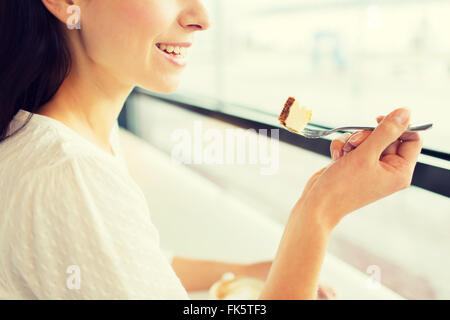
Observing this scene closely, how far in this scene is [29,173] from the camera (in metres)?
0.42

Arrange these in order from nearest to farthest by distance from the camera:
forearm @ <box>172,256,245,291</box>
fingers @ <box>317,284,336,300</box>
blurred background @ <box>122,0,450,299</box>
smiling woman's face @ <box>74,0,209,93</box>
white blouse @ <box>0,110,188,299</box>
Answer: white blouse @ <box>0,110,188,299</box> → smiling woman's face @ <box>74,0,209,93</box> → fingers @ <box>317,284,336,300</box> → forearm @ <box>172,256,245,291</box> → blurred background @ <box>122,0,450,299</box>

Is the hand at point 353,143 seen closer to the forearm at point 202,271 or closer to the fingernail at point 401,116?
the fingernail at point 401,116

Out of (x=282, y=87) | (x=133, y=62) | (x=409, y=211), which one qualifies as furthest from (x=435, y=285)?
(x=282, y=87)

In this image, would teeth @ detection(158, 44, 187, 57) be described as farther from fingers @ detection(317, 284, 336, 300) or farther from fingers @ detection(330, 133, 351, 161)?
fingers @ detection(317, 284, 336, 300)

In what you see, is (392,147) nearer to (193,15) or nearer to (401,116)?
(401,116)

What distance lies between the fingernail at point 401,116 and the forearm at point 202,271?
0.51 metres

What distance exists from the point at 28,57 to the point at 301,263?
17.8 inches

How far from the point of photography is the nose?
562 mm

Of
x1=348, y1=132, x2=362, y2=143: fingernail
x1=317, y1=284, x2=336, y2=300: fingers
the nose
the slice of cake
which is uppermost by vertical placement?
the nose

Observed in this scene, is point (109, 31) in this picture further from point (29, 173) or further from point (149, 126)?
point (149, 126)

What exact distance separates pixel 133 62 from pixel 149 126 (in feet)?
8.37

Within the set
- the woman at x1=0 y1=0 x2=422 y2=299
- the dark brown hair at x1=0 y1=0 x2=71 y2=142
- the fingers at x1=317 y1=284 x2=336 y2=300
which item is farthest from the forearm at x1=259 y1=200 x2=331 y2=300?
the dark brown hair at x1=0 y1=0 x2=71 y2=142

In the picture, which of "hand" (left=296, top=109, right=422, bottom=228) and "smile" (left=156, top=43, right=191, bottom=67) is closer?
"hand" (left=296, top=109, right=422, bottom=228)

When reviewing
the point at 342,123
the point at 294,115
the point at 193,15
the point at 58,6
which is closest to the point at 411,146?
the point at 294,115
